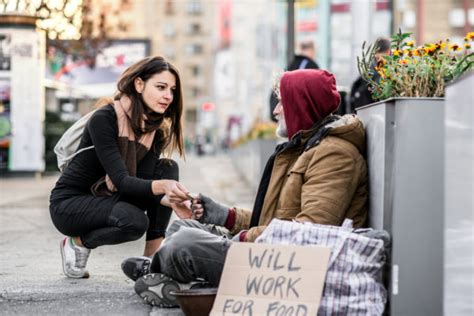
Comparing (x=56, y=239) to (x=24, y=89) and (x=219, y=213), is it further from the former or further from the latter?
(x=24, y=89)

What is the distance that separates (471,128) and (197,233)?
1.47 meters

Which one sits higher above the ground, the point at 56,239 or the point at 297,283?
the point at 297,283

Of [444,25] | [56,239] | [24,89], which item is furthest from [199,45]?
[56,239]

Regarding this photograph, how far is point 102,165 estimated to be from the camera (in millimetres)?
5367

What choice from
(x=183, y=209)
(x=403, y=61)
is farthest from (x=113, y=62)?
(x=403, y=61)

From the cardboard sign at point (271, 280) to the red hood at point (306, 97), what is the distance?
26.5 inches

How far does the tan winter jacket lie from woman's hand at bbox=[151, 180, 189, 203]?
55cm

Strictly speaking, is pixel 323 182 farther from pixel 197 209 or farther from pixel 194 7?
pixel 194 7

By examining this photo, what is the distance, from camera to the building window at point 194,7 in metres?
119

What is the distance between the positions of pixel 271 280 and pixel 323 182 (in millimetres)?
476

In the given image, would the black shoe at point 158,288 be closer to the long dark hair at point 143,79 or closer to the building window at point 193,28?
the long dark hair at point 143,79

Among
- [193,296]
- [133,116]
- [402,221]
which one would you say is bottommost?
[193,296]

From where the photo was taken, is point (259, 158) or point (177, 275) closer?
point (177, 275)

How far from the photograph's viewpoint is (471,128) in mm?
3418
